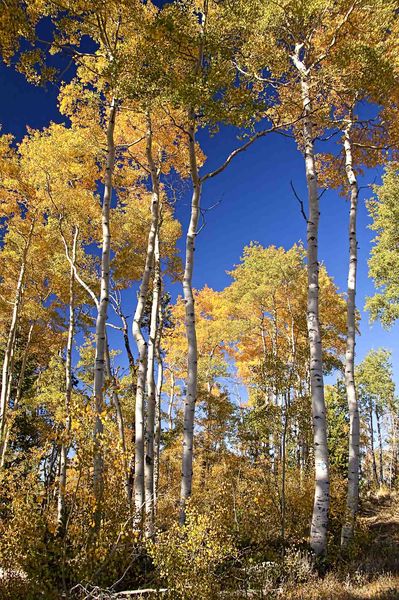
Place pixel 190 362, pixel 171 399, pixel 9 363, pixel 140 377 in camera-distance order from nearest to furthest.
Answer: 1. pixel 190 362
2. pixel 140 377
3. pixel 9 363
4. pixel 171 399

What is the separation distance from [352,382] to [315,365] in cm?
207

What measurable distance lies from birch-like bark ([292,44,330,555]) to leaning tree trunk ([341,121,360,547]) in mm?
1251

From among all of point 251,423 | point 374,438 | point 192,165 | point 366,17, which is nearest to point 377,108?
point 366,17

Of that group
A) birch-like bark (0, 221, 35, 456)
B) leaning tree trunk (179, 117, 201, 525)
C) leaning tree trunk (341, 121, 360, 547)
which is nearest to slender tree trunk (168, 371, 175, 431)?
birch-like bark (0, 221, 35, 456)

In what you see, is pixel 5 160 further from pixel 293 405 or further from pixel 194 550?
pixel 194 550

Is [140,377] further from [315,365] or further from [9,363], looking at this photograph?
[9,363]

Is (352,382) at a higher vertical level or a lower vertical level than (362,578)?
higher

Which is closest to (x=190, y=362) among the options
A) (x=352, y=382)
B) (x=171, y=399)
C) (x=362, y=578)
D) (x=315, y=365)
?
(x=315, y=365)

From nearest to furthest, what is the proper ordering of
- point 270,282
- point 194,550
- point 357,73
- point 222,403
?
point 194,550, point 357,73, point 222,403, point 270,282

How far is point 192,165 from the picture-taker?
7.64 m

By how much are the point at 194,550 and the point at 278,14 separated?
9.04 meters

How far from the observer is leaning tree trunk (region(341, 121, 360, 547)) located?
22.5 feet

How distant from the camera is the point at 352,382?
26.2 ft

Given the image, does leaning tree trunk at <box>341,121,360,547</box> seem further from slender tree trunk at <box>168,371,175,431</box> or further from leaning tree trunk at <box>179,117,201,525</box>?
slender tree trunk at <box>168,371,175,431</box>
